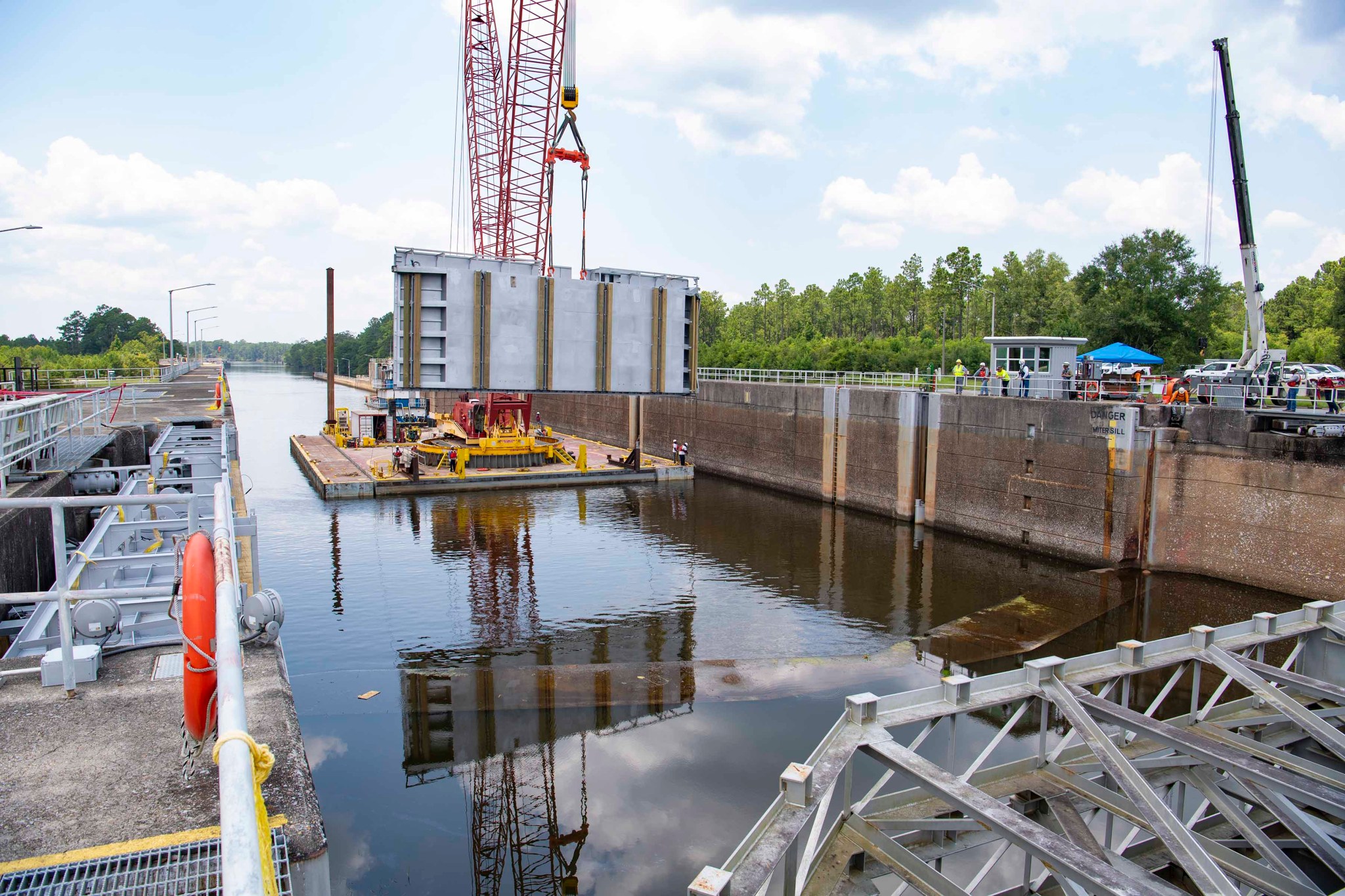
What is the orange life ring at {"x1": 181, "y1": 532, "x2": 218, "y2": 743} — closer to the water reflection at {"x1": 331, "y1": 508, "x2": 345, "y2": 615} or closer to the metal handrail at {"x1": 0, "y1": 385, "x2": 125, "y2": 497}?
the metal handrail at {"x1": 0, "y1": 385, "x2": 125, "y2": 497}

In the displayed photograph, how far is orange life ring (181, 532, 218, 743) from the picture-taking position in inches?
156

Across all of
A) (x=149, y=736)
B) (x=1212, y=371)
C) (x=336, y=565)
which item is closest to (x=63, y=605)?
(x=149, y=736)

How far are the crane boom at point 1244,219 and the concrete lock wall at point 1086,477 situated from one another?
480 centimetres

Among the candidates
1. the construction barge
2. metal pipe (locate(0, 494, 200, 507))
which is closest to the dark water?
the construction barge

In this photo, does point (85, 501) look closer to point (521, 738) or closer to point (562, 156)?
point (521, 738)

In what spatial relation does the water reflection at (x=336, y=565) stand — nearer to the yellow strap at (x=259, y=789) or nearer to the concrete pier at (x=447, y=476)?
the concrete pier at (x=447, y=476)

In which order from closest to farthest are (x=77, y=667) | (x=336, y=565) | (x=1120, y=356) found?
(x=77, y=667), (x=336, y=565), (x=1120, y=356)

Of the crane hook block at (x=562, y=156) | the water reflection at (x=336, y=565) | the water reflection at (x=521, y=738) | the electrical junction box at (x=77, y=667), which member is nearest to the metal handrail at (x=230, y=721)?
the electrical junction box at (x=77, y=667)

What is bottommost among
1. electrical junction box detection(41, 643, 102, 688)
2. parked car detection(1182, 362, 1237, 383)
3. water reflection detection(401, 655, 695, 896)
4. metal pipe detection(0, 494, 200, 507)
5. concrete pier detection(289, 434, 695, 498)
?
water reflection detection(401, 655, 695, 896)

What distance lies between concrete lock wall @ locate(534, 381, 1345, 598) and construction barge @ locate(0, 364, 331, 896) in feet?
66.8

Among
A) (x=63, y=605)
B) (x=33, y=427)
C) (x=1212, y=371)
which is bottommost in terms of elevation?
(x=63, y=605)

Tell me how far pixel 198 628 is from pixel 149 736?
2.19 meters

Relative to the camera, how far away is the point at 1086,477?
894 inches

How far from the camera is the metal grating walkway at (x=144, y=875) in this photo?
4043 mm
